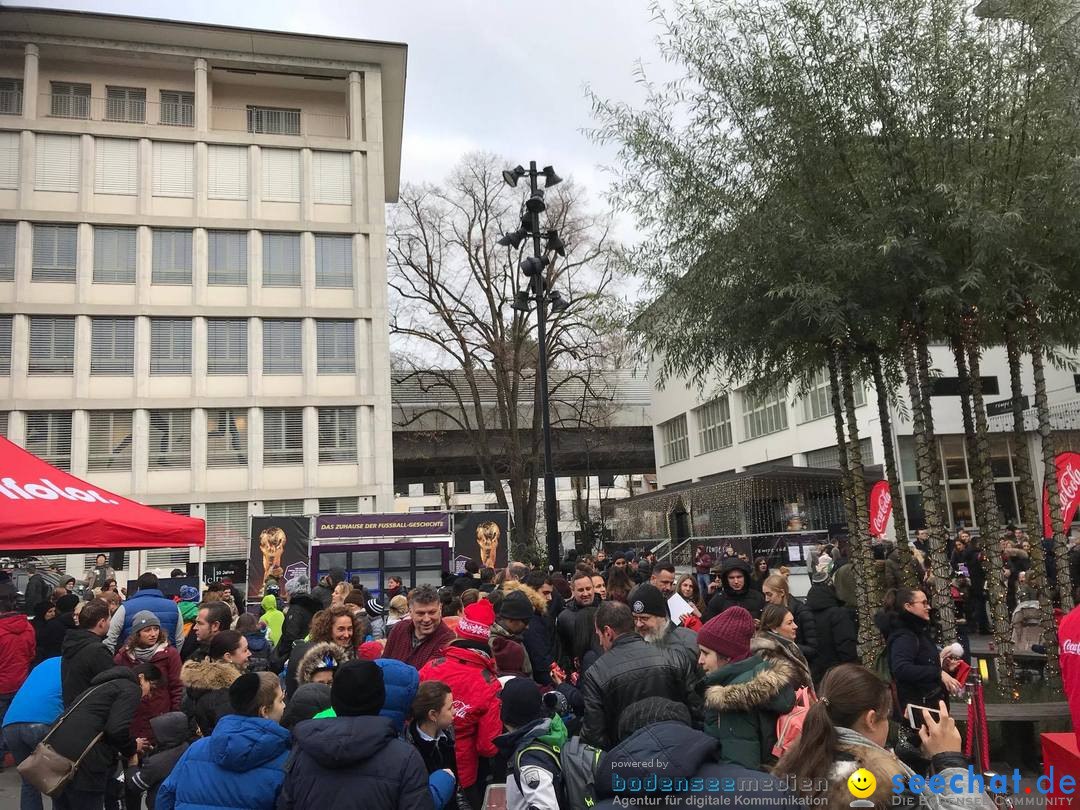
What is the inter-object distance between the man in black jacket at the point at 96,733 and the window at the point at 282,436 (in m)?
26.0

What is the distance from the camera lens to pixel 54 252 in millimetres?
29344

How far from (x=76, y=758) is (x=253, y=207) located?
28883 mm

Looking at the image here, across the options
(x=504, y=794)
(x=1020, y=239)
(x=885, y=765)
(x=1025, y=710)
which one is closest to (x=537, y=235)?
(x=1020, y=239)

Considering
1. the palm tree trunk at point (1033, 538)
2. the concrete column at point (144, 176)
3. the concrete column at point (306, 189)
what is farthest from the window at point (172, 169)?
the palm tree trunk at point (1033, 538)

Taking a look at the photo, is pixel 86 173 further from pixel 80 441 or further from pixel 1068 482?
pixel 1068 482

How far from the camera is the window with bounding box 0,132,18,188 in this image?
29000 mm

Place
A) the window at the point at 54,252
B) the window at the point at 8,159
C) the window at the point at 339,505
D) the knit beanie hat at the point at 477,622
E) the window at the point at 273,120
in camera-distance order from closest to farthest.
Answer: the knit beanie hat at the point at 477,622
the window at the point at 8,159
the window at the point at 54,252
the window at the point at 339,505
the window at the point at 273,120

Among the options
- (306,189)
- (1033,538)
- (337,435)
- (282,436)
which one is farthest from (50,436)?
(1033,538)

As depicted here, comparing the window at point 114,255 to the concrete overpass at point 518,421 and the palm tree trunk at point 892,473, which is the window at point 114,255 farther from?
the palm tree trunk at point 892,473

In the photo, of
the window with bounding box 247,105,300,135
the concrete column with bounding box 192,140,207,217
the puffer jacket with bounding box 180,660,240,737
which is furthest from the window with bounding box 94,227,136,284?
the puffer jacket with bounding box 180,660,240,737

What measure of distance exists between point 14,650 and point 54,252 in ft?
83.4

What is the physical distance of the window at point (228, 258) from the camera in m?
30.5

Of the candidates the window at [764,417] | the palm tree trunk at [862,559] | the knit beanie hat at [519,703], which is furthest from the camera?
the window at [764,417]

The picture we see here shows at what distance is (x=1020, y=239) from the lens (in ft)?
25.5
